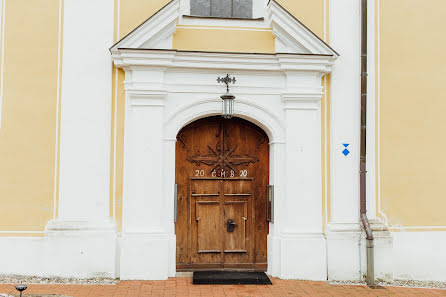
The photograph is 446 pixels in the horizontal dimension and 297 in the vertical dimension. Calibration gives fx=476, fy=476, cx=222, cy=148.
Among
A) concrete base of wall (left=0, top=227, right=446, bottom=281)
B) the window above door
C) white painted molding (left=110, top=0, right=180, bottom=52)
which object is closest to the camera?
concrete base of wall (left=0, top=227, right=446, bottom=281)

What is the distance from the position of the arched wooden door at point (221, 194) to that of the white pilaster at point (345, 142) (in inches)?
49.2

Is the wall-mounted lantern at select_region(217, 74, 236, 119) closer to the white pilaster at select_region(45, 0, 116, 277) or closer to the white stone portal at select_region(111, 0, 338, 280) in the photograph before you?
the white stone portal at select_region(111, 0, 338, 280)

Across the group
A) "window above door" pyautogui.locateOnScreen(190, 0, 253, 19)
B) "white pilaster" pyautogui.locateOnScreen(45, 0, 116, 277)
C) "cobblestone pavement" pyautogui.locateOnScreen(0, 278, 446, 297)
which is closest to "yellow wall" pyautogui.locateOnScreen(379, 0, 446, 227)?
"cobblestone pavement" pyautogui.locateOnScreen(0, 278, 446, 297)

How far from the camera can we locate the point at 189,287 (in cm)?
773

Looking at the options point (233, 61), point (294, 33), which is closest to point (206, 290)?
point (233, 61)

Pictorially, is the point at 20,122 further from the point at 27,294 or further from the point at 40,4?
the point at 27,294

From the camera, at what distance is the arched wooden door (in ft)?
28.5

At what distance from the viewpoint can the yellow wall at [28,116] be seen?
805 centimetres

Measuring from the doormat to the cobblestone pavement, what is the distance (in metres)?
0.13

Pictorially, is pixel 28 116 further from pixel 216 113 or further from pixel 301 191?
pixel 301 191

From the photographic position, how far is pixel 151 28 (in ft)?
26.7

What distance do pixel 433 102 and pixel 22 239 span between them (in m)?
7.64

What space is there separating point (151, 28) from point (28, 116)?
2.58 meters

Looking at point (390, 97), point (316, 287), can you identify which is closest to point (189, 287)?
point (316, 287)
